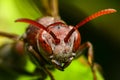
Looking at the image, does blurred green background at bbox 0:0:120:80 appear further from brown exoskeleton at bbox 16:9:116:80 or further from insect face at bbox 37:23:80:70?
insect face at bbox 37:23:80:70

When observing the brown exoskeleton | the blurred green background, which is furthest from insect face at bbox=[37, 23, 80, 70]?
the blurred green background

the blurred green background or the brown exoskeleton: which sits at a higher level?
the brown exoskeleton

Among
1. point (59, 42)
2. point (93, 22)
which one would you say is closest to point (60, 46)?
point (59, 42)

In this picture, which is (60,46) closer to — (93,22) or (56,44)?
(56,44)

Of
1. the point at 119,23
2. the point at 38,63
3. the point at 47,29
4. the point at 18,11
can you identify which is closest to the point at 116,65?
the point at 119,23

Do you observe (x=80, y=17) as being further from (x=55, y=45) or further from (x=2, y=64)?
(x=55, y=45)

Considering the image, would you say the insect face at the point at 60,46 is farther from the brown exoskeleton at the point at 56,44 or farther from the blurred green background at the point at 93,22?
the blurred green background at the point at 93,22

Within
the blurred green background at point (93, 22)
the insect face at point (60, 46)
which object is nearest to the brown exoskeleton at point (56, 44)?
the insect face at point (60, 46)

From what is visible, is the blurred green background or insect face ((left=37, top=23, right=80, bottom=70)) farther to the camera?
the blurred green background
